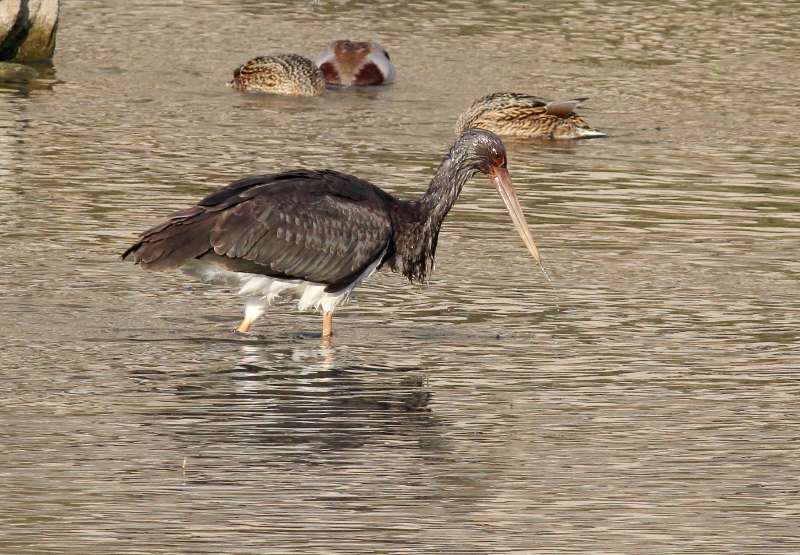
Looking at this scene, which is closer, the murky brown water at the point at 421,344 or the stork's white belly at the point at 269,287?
the murky brown water at the point at 421,344

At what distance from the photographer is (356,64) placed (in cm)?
2316

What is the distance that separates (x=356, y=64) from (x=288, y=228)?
36.5ft

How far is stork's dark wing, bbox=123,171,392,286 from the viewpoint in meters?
12.0

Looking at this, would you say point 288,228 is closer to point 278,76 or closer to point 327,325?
point 327,325

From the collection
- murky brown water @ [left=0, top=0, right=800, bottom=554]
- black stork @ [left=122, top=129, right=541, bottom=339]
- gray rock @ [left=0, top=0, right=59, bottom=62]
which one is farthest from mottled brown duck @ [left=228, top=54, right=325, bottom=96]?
black stork @ [left=122, top=129, right=541, bottom=339]

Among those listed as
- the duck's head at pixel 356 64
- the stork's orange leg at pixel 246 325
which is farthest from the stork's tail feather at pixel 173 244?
the duck's head at pixel 356 64

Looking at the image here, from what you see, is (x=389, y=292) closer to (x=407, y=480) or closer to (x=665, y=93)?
(x=407, y=480)

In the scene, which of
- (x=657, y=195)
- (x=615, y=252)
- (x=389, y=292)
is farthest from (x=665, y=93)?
(x=389, y=292)

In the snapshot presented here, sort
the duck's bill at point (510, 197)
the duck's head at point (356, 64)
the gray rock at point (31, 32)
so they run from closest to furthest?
the duck's bill at point (510, 197) → the duck's head at point (356, 64) → the gray rock at point (31, 32)

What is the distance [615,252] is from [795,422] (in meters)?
4.71

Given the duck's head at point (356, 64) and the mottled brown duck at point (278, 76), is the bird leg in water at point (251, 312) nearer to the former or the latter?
the mottled brown duck at point (278, 76)

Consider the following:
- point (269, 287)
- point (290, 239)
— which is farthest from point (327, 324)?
point (290, 239)

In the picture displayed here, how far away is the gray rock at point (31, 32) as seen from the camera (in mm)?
24375

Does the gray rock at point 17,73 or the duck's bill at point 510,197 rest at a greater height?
the duck's bill at point 510,197
